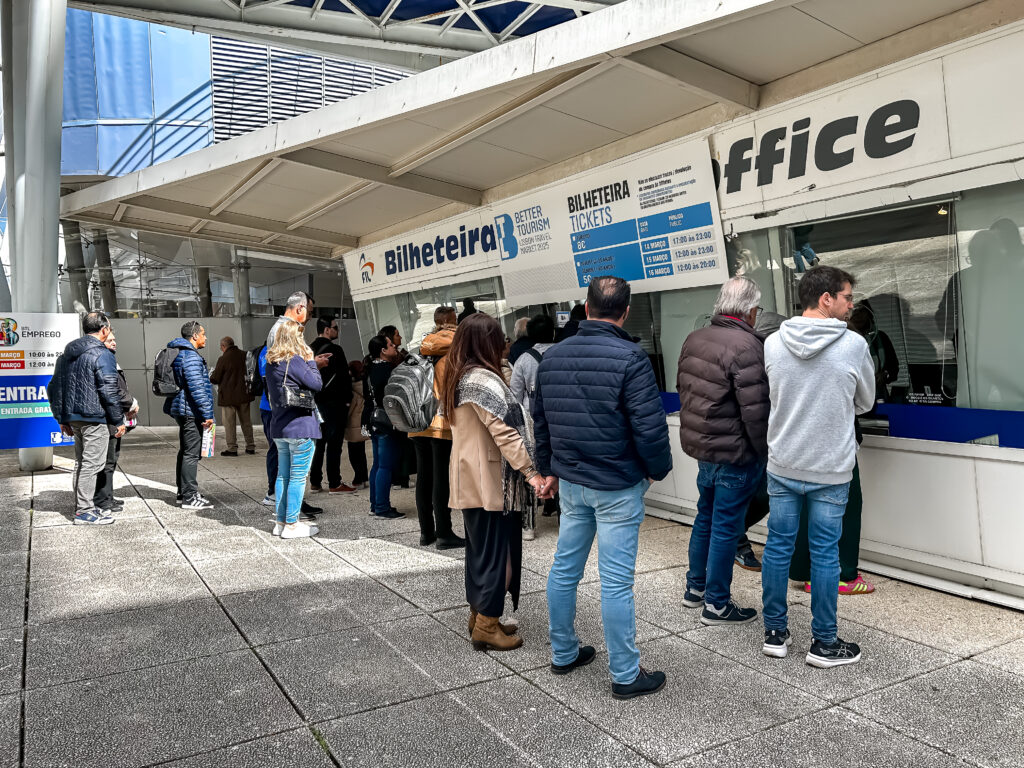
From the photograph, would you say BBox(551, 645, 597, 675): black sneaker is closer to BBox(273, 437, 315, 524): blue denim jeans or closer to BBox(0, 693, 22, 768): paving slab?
BBox(0, 693, 22, 768): paving slab

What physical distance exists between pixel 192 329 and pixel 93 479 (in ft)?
5.55

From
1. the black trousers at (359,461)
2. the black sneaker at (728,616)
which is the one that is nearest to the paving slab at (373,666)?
the black sneaker at (728,616)

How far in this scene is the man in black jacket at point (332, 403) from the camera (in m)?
8.07

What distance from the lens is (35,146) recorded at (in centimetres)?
987

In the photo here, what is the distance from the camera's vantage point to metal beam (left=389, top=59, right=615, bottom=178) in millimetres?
5590

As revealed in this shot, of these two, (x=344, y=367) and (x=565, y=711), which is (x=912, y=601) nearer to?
(x=565, y=711)

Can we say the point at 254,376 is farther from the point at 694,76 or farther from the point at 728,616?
the point at 728,616

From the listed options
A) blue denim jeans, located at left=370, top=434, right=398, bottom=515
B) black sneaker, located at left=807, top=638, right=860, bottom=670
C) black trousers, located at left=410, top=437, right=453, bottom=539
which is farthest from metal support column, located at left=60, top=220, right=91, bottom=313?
black sneaker, located at left=807, top=638, right=860, bottom=670

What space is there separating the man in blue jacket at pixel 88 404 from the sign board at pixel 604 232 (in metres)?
4.18

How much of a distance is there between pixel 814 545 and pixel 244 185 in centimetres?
749

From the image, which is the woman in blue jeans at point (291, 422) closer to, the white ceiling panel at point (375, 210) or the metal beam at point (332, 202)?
the metal beam at point (332, 202)

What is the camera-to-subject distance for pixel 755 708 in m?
3.26

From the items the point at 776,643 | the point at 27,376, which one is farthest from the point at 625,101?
the point at 27,376

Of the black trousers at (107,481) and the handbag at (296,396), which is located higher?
the handbag at (296,396)
